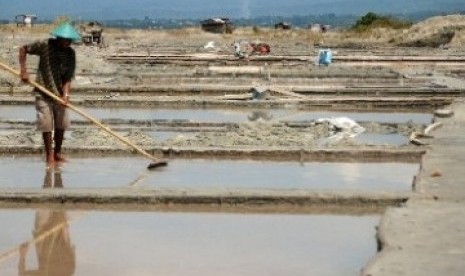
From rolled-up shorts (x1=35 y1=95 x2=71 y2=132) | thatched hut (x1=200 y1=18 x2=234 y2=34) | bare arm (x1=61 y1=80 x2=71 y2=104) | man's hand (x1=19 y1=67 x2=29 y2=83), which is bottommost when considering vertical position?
thatched hut (x1=200 y1=18 x2=234 y2=34)

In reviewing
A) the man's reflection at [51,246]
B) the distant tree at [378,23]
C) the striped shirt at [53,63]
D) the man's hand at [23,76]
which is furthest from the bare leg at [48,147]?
the distant tree at [378,23]

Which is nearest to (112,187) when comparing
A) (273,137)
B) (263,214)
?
(263,214)

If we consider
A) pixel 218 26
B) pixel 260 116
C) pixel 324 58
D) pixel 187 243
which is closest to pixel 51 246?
pixel 187 243

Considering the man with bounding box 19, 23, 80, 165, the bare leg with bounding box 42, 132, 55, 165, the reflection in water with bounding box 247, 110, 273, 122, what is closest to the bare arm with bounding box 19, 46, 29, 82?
the man with bounding box 19, 23, 80, 165

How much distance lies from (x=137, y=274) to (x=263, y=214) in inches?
59.4

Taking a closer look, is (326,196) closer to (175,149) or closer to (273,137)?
(175,149)

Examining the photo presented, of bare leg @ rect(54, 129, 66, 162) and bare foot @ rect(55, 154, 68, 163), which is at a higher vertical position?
bare leg @ rect(54, 129, 66, 162)

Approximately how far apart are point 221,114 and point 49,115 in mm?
4627

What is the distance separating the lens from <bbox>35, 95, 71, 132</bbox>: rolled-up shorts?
288 inches

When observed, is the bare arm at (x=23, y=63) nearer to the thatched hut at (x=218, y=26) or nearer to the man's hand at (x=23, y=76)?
the man's hand at (x=23, y=76)

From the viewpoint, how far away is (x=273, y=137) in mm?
8961

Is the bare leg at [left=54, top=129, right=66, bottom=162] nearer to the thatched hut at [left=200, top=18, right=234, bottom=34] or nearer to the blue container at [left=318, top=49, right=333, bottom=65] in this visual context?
the blue container at [left=318, top=49, right=333, bottom=65]

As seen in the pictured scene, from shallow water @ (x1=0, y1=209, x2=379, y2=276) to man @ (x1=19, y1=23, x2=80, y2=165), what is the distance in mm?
1655

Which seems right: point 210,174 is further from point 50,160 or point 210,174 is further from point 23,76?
point 23,76
